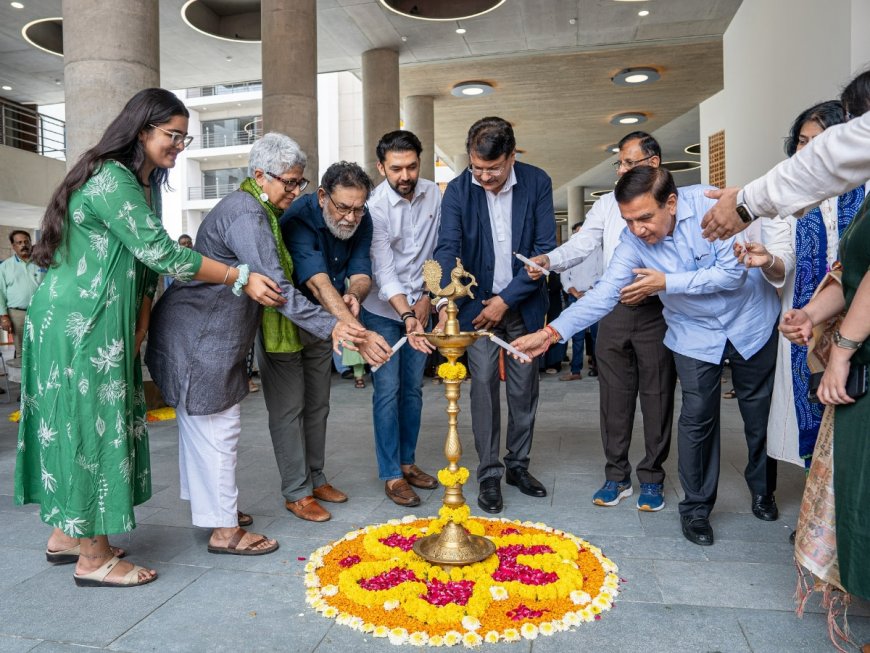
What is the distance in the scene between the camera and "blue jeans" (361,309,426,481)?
3.98 metres

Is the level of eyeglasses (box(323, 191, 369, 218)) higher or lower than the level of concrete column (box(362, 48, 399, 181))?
lower

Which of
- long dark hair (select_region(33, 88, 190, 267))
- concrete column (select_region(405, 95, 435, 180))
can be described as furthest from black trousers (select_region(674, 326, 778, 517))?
concrete column (select_region(405, 95, 435, 180))

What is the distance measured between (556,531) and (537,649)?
1.06 meters

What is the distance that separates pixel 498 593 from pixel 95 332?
177 centimetres

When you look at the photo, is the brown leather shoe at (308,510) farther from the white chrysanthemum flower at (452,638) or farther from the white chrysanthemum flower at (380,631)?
the white chrysanthemum flower at (452,638)

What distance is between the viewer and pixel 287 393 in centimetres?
366

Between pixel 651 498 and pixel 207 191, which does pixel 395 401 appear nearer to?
pixel 651 498

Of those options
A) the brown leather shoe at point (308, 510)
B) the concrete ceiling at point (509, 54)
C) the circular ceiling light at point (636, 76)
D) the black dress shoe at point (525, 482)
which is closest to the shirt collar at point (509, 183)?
the black dress shoe at point (525, 482)

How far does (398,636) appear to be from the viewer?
2.40 metres

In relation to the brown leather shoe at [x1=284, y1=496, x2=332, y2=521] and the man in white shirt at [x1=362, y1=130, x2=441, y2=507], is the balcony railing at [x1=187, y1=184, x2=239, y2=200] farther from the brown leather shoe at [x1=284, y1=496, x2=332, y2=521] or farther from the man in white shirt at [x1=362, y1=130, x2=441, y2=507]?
the brown leather shoe at [x1=284, y1=496, x2=332, y2=521]

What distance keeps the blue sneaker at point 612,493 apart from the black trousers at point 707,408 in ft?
1.49

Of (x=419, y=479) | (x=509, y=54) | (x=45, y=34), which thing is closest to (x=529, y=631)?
(x=419, y=479)

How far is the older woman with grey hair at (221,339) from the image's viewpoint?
10.2 ft

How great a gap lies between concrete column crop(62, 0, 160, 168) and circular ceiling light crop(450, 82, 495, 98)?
417 inches
